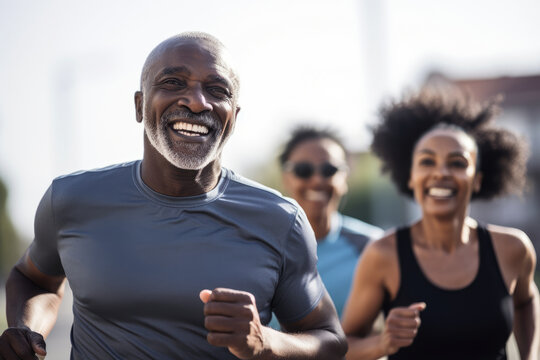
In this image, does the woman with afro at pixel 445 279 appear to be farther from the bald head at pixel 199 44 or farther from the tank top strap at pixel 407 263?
the bald head at pixel 199 44

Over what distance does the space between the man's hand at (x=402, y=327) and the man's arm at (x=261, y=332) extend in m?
0.79

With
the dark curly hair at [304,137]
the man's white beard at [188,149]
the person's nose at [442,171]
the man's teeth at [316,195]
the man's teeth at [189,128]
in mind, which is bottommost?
the man's teeth at [316,195]

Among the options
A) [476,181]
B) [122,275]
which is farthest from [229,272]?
[476,181]

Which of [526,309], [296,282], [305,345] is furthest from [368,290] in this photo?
[305,345]

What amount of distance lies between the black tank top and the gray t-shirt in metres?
1.24

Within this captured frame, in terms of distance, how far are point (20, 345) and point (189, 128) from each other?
39.9 inches

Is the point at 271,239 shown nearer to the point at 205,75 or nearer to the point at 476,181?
the point at 205,75

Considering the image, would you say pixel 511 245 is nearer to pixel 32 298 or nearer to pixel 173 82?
pixel 173 82

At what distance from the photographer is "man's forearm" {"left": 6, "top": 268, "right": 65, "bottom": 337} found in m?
2.96

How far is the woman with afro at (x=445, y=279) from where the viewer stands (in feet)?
12.7

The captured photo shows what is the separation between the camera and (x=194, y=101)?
2.73 meters

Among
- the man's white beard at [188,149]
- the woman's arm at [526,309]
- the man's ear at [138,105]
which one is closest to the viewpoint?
the man's white beard at [188,149]

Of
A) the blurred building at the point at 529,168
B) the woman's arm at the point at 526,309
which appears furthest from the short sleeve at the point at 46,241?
the blurred building at the point at 529,168

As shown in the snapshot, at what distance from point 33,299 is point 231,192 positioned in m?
0.96
